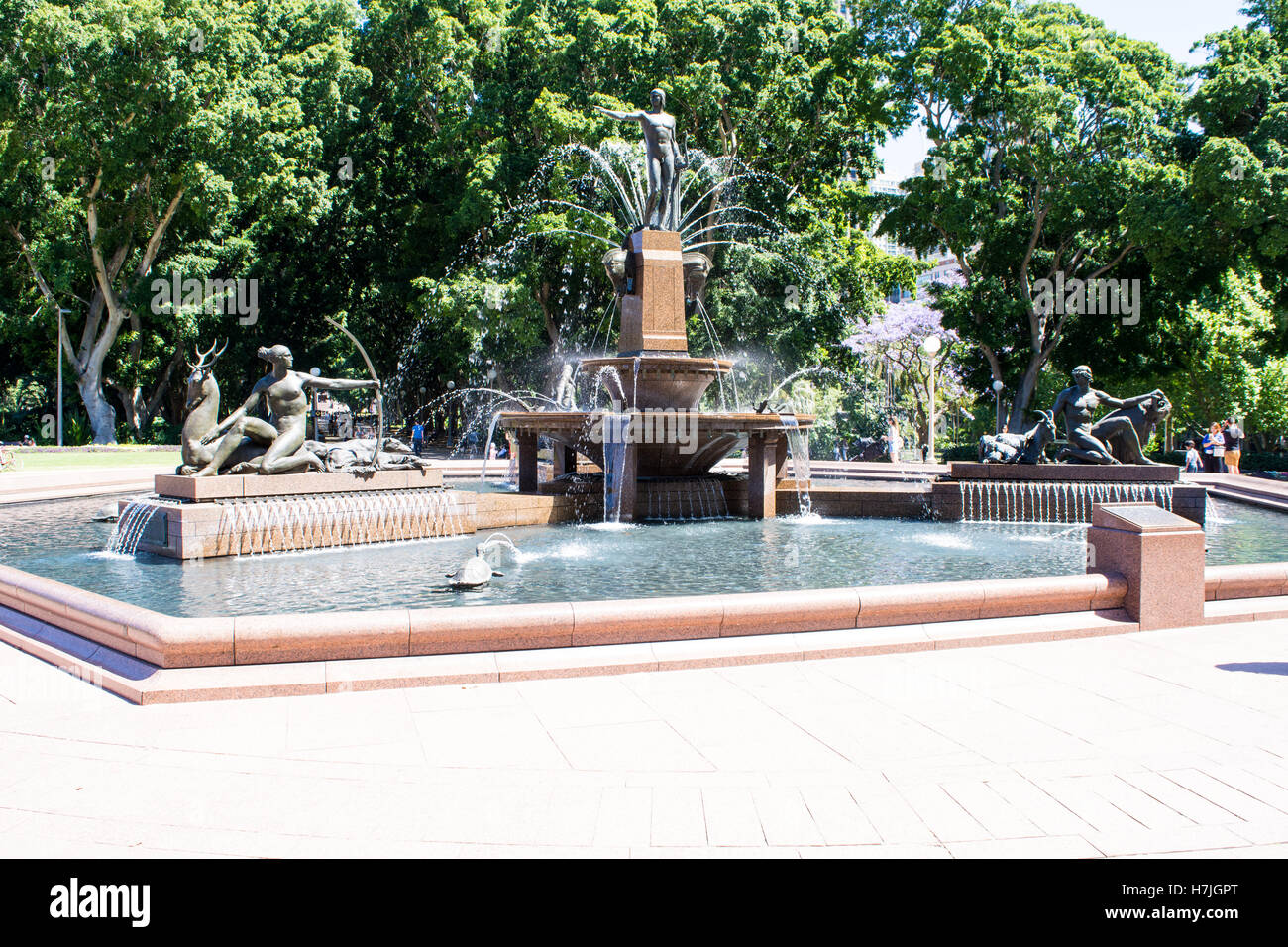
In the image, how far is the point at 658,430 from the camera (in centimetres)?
1633

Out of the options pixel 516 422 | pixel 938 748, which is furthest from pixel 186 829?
pixel 516 422

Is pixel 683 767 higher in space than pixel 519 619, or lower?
lower

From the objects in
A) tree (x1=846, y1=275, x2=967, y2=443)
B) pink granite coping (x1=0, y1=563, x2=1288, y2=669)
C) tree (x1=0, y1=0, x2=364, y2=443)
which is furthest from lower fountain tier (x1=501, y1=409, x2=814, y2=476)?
tree (x1=846, y1=275, x2=967, y2=443)

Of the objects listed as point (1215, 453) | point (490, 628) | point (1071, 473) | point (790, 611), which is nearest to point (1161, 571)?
point (790, 611)

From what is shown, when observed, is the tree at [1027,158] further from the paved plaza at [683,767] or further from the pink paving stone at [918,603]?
the paved plaza at [683,767]

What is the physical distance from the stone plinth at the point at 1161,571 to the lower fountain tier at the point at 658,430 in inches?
310

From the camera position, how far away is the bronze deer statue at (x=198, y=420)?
507 inches

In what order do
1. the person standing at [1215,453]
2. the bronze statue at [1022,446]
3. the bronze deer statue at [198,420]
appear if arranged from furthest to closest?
the person standing at [1215,453] < the bronze statue at [1022,446] < the bronze deer statue at [198,420]

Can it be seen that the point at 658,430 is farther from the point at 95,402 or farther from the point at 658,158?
the point at 95,402

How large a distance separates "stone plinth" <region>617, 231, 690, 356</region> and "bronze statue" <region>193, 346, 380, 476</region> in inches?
256

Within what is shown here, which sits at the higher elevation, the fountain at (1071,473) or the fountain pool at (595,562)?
the fountain at (1071,473)

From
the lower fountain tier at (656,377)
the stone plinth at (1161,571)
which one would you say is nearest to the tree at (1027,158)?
the lower fountain tier at (656,377)

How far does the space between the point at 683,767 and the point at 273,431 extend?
9.59 meters

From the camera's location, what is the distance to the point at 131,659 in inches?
271
